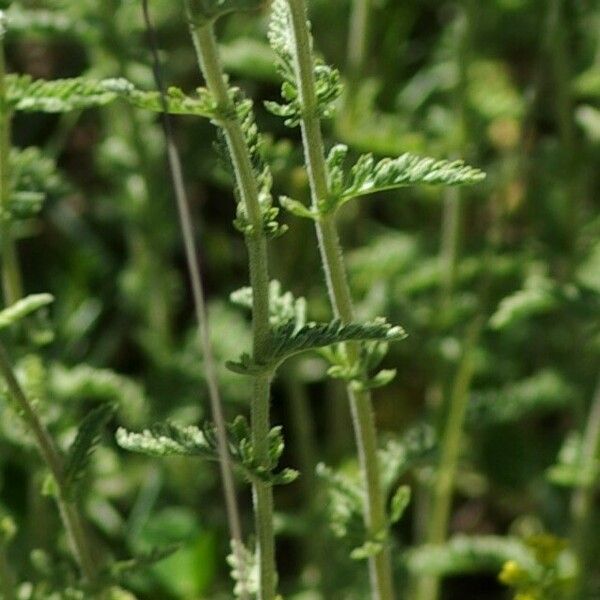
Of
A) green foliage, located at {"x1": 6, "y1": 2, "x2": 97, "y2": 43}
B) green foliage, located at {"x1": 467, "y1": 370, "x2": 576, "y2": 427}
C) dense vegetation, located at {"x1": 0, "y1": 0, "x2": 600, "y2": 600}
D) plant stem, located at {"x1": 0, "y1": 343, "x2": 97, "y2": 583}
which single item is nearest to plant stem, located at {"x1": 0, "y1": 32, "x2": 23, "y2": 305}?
dense vegetation, located at {"x1": 0, "y1": 0, "x2": 600, "y2": 600}

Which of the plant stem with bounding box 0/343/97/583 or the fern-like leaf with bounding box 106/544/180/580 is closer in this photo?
the plant stem with bounding box 0/343/97/583

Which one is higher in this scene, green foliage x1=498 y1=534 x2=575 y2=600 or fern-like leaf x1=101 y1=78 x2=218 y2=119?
fern-like leaf x1=101 y1=78 x2=218 y2=119

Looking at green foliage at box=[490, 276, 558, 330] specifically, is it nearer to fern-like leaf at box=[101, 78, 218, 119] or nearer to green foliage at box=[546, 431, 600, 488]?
green foliage at box=[546, 431, 600, 488]

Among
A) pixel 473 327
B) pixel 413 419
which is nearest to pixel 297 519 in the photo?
pixel 473 327

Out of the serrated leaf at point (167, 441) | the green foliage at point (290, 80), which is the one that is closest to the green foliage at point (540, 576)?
the serrated leaf at point (167, 441)

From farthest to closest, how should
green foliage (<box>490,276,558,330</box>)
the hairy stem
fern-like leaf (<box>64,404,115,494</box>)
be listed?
the hairy stem → green foliage (<box>490,276,558,330</box>) → fern-like leaf (<box>64,404,115,494</box>)

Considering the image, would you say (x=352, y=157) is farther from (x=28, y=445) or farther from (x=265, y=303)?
(x=265, y=303)

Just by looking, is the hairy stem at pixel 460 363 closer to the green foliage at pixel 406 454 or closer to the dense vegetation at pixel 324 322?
the dense vegetation at pixel 324 322

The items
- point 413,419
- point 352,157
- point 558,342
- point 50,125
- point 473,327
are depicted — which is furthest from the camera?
point 50,125
